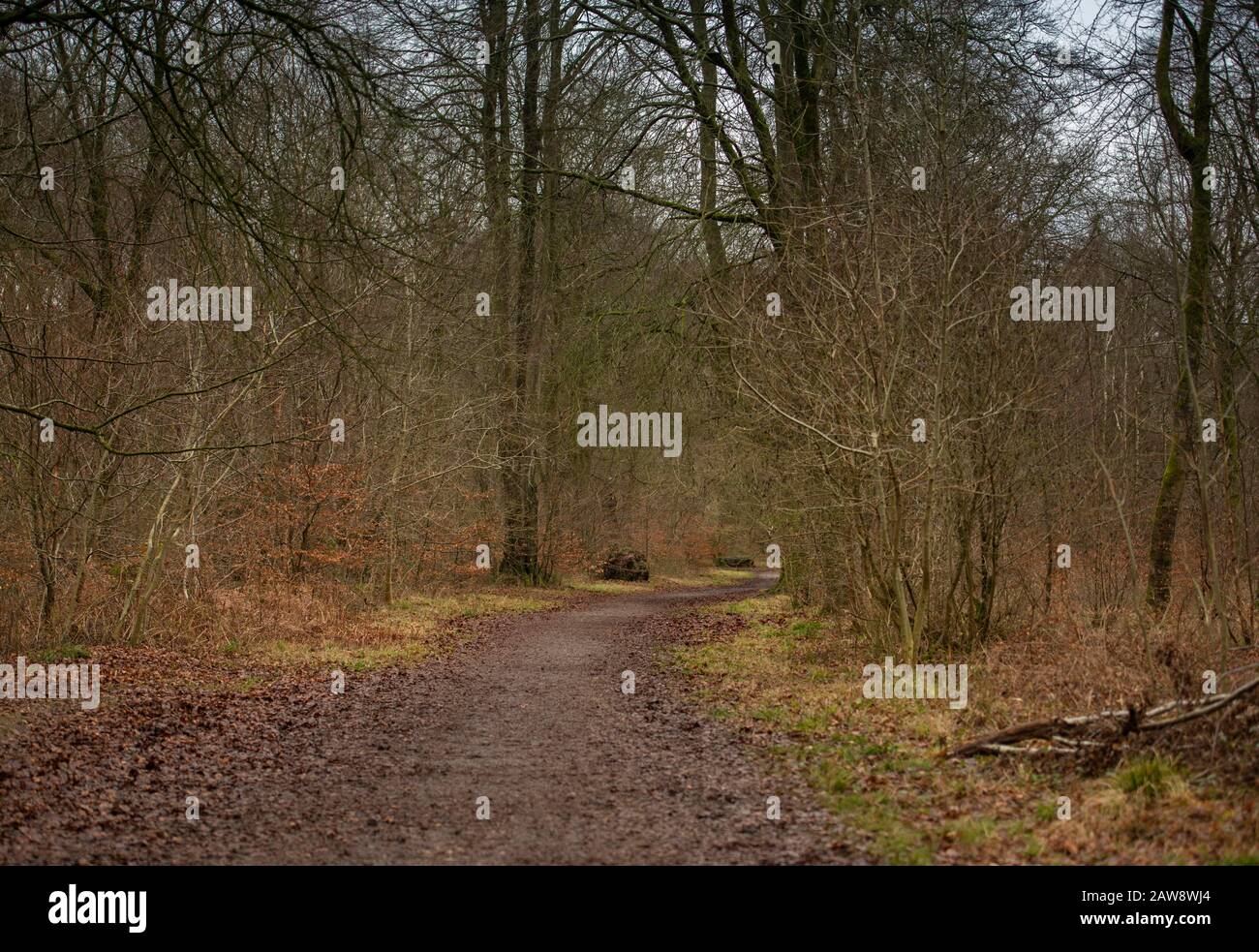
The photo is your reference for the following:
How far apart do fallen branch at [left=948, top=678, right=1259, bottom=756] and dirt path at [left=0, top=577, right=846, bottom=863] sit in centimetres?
143

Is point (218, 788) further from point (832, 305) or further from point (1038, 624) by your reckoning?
point (1038, 624)

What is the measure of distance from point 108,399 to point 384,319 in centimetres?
542

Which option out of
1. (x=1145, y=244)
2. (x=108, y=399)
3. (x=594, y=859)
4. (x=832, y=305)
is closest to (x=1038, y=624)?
(x=832, y=305)

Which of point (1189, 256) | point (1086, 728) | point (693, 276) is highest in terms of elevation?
point (693, 276)

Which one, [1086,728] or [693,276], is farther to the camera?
[693,276]

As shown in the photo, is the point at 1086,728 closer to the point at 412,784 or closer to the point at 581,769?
the point at 581,769

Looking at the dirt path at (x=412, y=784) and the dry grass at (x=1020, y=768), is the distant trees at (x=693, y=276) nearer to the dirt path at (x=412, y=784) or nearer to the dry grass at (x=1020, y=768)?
the dry grass at (x=1020, y=768)

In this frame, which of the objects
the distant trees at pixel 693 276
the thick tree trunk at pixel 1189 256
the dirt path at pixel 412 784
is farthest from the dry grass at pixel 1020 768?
the thick tree trunk at pixel 1189 256

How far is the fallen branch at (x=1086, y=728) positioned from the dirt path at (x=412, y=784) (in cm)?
143

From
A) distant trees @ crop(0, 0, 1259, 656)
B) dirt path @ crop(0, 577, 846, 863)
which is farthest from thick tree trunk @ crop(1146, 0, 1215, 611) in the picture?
dirt path @ crop(0, 577, 846, 863)

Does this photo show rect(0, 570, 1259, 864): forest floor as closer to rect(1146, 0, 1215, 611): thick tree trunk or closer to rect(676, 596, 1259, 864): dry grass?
rect(676, 596, 1259, 864): dry grass

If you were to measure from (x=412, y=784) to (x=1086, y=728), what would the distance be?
449cm

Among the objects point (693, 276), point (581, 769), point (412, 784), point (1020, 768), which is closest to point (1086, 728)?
point (1020, 768)

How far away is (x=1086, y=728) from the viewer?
6.60 meters
